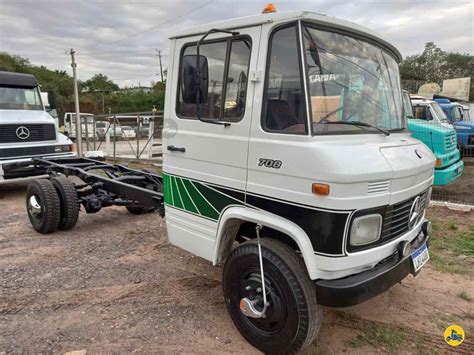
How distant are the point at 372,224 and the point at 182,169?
5.79 ft

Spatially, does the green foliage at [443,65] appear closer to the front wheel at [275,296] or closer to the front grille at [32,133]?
the front grille at [32,133]

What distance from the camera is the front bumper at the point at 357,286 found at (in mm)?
2516

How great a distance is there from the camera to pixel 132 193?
16.3 ft

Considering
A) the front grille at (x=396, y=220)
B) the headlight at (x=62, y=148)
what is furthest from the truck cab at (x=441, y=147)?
the headlight at (x=62, y=148)

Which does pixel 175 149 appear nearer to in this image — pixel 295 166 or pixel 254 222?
pixel 254 222

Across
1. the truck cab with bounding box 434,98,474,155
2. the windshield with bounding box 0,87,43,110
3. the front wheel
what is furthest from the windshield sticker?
the truck cab with bounding box 434,98,474,155

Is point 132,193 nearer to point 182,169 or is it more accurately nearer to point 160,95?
point 182,169

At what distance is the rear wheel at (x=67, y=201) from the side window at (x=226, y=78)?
3.14 m

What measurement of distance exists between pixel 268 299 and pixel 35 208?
4332mm

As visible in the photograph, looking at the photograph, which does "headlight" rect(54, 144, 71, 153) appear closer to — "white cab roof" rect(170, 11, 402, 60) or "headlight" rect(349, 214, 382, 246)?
"white cab roof" rect(170, 11, 402, 60)

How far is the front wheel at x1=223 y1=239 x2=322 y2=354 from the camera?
264 cm

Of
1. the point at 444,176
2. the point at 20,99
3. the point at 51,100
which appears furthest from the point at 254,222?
the point at 51,100

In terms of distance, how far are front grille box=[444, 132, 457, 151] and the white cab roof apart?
20.0ft

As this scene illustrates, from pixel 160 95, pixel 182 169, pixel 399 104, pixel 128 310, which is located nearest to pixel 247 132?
pixel 182 169
